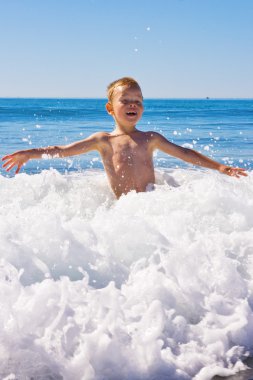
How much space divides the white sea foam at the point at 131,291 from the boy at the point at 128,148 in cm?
80

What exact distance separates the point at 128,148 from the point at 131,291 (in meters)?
2.12

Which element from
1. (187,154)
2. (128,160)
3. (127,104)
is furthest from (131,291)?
(127,104)

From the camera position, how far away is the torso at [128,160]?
171 inches

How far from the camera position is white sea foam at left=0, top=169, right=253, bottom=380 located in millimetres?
2102

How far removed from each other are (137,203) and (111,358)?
1.69 metres

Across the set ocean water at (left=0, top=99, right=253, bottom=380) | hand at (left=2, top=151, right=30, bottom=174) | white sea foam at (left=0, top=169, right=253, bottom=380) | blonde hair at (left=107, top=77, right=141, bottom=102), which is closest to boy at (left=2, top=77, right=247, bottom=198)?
blonde hair at (left=107, top=77, right=141, bottom=102)

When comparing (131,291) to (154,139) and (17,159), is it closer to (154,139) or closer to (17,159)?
(17,159)

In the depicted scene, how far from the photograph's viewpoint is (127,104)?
4410mm

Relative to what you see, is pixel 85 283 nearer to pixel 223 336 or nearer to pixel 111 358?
pixel 111 358

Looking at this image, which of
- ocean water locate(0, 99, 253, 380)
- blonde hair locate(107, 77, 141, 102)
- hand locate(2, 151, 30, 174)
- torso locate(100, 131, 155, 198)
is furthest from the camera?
blonde hair locate(107, 77, 141, 102)

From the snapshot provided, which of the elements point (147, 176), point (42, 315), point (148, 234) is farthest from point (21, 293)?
point (147, 176)

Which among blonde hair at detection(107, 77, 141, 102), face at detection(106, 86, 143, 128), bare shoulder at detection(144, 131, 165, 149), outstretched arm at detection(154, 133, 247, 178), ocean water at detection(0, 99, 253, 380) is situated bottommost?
ocean water at detection(0, 99, 253, 380)

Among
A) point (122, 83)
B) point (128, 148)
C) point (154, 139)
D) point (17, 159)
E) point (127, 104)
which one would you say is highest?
point (122, 83)

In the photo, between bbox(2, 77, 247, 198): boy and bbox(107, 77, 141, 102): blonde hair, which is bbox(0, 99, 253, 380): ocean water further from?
bbox(107, 77, 141, 102): blonde hair
